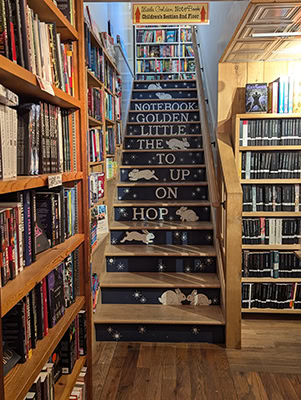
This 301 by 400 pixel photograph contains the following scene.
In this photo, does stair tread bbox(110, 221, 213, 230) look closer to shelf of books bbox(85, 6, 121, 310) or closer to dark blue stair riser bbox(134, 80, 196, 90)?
shelf of books bbox(85, 6, 121, 310)

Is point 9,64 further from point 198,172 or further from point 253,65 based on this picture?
point 198,172

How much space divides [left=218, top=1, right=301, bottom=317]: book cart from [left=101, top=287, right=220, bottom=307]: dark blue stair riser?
410 millimetres

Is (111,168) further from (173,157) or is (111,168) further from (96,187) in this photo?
(173,157)

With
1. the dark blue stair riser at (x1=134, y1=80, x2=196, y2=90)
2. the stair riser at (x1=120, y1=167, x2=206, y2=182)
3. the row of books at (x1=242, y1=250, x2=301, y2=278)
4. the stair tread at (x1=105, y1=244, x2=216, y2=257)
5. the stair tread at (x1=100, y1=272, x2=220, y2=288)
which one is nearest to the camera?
the stair tread at (x1=100, y1=272, x2=220, y2=288)

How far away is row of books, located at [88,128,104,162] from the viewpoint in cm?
281

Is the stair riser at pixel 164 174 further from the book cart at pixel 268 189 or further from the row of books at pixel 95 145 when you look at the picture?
the row of books at pixel 95 145

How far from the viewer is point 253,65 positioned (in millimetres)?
3381

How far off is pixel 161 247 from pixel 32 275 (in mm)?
2241

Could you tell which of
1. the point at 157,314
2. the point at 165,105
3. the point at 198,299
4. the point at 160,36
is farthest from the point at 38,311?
the point at 160,36

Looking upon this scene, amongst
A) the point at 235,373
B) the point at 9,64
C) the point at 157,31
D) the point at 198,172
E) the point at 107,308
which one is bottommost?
the point at 235,373

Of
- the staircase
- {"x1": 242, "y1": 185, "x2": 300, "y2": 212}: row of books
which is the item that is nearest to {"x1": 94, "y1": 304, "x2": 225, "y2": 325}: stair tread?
the staircase

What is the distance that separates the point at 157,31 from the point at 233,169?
16.6ft

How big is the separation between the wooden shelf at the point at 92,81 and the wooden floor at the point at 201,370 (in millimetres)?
1870

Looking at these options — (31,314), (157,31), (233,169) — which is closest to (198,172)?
(233,169)
